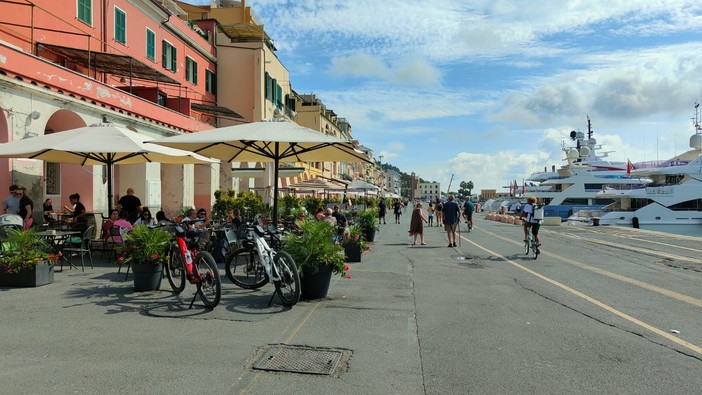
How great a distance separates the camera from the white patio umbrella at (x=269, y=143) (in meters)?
8.21

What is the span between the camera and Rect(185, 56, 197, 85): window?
27.2 metres

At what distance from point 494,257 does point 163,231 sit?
920 centimetres

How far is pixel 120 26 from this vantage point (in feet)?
67.1

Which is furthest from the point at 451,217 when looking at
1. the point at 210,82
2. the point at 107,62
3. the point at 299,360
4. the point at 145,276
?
the point at 210,82

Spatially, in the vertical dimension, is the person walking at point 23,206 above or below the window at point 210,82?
below

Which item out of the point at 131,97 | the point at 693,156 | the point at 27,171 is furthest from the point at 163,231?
the point at 693,156

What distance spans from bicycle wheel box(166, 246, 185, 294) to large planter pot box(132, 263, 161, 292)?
0.22 m

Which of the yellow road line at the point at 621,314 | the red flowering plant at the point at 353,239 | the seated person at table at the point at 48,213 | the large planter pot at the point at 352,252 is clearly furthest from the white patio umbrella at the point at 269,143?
the seated person at table at the point at 48,213

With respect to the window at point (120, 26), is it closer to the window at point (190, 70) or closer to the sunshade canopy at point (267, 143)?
the window at point (190, 70)

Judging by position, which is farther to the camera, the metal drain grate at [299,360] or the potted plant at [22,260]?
the potted plant at [22,260]

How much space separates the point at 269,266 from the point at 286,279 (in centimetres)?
29

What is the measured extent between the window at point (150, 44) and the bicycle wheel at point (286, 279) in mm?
19384

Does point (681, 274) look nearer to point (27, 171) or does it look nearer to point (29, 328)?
point (29, 328)

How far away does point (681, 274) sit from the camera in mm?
11008
